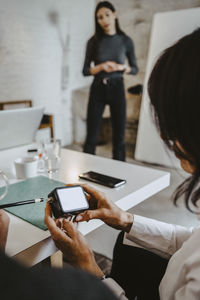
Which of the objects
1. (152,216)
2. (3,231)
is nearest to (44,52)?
(152,216)

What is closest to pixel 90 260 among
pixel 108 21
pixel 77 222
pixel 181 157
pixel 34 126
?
pixel 77 222

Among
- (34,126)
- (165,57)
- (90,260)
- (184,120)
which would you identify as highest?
(165,57)

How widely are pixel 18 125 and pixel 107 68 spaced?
148 cm

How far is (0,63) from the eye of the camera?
323cm

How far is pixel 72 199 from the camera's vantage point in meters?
0.83

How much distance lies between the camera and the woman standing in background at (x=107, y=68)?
8.98ft

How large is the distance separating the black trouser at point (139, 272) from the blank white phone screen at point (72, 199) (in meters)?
0.21

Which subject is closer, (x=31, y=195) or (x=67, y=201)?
(x=67, y=201)

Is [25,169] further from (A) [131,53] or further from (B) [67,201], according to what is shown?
(A) [131,53]

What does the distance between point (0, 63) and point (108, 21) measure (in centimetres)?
138

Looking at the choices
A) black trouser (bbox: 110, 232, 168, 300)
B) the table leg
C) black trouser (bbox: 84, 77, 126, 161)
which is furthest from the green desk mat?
black trouser (bbox: 84, 77, 126, 161)

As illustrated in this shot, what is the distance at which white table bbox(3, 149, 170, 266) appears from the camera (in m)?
0.71

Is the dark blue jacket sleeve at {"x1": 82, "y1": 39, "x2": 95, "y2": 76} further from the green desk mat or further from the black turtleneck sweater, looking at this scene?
the green desk mat

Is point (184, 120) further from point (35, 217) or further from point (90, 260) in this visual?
point (35, 217)
